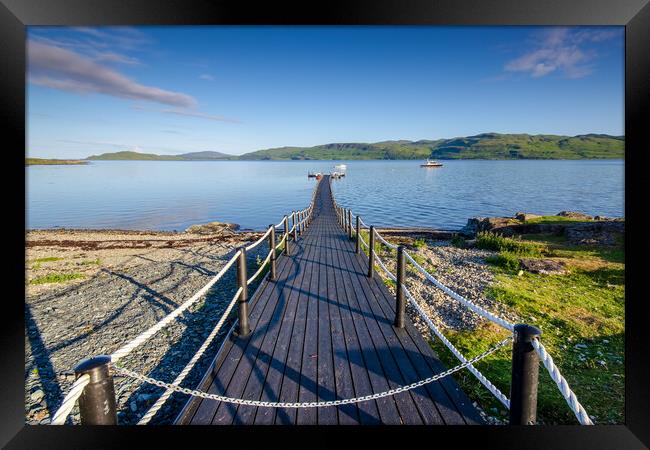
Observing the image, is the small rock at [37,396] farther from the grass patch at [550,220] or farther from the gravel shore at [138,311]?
the grass patch at [550,220]

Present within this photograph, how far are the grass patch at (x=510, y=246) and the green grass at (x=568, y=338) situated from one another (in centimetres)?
263

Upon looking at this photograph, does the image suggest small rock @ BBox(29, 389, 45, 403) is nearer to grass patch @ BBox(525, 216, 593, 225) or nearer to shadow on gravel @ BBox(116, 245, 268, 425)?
shadow on gravel @ BBox(116, 245, 268, 425)

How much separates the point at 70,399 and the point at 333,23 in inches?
137

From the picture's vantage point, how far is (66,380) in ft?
15.6

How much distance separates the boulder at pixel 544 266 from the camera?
9.87 m

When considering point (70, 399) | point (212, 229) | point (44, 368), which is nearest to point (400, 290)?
point (70, 399)

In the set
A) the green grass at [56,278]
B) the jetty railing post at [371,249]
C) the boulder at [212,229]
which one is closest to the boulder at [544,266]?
the jetty railing post at [371,249]

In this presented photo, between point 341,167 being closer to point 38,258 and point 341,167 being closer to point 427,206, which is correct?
point 427,206

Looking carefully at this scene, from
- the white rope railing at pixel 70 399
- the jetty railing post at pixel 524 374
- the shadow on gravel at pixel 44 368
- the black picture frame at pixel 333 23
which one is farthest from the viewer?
the shadow on gravel at pixel 44 368

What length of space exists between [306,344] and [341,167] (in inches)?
3374

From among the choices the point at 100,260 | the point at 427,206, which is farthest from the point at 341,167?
the point at 100,260

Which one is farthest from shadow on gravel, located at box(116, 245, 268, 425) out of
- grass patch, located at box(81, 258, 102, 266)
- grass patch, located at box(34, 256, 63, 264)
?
grass patch, located at box(34, 256, 63, 264)

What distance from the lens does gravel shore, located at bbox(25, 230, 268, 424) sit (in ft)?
14.4

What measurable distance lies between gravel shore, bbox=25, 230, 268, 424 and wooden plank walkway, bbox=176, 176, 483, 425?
1.11 meters
